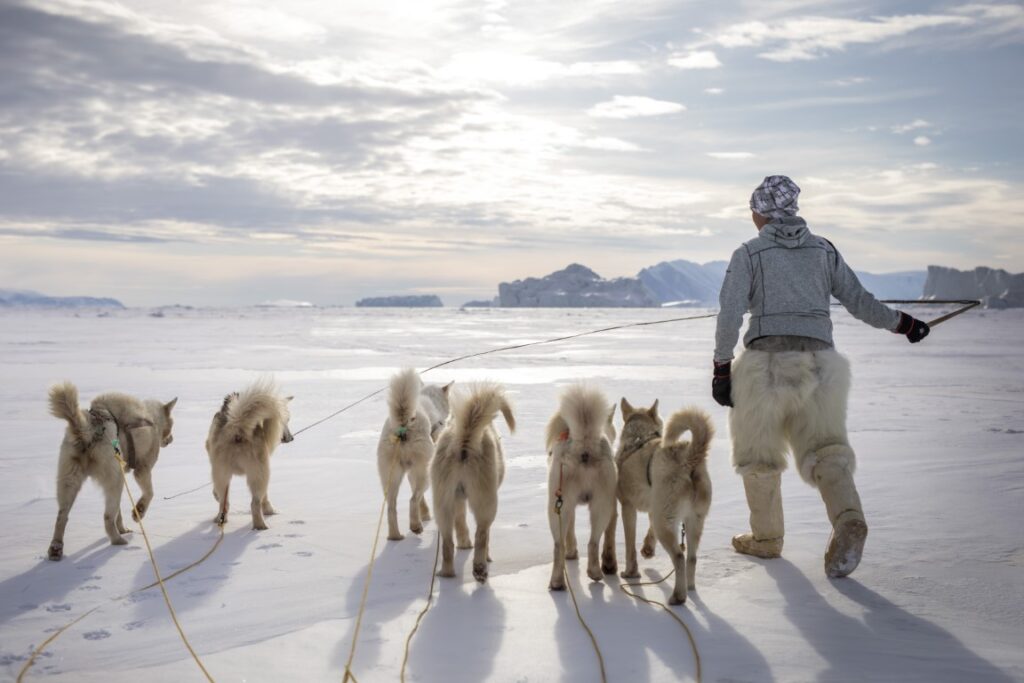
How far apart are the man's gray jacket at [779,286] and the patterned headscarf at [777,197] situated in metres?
0.08

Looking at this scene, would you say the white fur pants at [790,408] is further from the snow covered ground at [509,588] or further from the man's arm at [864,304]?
the snow covered ground at [509,588]

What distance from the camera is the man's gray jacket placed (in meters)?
4.81

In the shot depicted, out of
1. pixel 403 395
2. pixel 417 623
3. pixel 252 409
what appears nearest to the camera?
pixel 417 623

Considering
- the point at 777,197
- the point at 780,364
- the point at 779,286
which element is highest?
the point at 777,197

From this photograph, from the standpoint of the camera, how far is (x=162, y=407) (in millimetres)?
6531

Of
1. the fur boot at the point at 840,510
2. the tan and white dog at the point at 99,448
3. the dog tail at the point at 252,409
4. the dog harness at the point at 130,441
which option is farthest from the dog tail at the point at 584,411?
the dog harness at the point at 130,441

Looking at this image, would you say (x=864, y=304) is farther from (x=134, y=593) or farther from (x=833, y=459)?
(x=134, y=593)

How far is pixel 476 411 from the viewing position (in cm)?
471

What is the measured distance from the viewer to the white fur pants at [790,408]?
468 centimetres

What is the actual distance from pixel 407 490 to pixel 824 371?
13.8ft

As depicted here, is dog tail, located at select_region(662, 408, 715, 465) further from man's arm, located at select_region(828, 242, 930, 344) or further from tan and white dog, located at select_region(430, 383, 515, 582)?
man's arm, located at select_region(828, 242, 930, 344)

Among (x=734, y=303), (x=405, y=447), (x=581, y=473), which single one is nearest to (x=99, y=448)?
(x=405, y=447)

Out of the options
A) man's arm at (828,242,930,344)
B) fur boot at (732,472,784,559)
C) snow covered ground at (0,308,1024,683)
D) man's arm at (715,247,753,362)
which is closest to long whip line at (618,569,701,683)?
snow covered ground at (0,308,1024,683)

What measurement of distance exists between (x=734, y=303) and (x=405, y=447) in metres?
2.64
